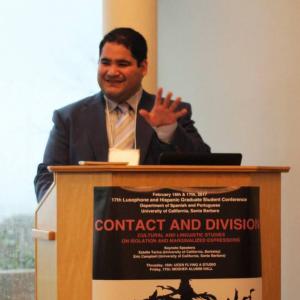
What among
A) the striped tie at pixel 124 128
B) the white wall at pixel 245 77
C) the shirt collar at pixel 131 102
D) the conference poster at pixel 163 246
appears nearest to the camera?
the conference poster at pixel 163 246

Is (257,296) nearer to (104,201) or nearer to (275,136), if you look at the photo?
(104,201)

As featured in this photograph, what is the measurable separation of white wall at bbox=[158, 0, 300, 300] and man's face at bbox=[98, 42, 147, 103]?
1.21 meters

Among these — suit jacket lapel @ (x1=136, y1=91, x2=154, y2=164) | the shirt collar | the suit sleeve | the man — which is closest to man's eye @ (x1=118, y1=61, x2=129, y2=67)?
the man

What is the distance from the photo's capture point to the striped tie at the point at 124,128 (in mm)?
3240

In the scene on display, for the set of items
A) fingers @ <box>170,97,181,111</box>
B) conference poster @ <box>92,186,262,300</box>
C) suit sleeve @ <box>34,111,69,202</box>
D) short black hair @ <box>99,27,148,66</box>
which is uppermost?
short black hair @ <box>99,27,148,66</box>

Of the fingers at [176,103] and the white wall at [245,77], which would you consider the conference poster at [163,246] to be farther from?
the white wall at [245,77]

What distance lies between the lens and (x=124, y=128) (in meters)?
3.28

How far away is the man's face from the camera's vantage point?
129 inches

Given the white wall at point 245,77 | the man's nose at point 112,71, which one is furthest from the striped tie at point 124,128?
the white wall at point 245,77

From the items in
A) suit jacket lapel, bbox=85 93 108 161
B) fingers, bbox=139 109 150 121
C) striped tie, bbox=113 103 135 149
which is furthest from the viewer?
striped tie, bbox=113 103 135 149

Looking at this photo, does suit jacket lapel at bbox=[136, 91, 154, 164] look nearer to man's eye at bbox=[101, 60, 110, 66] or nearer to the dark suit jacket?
the dark suit jacket

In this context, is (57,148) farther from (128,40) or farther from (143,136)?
(128,40)

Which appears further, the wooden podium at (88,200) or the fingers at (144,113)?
the fingers at (144,113)

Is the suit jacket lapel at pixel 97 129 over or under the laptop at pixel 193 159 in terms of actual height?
over
